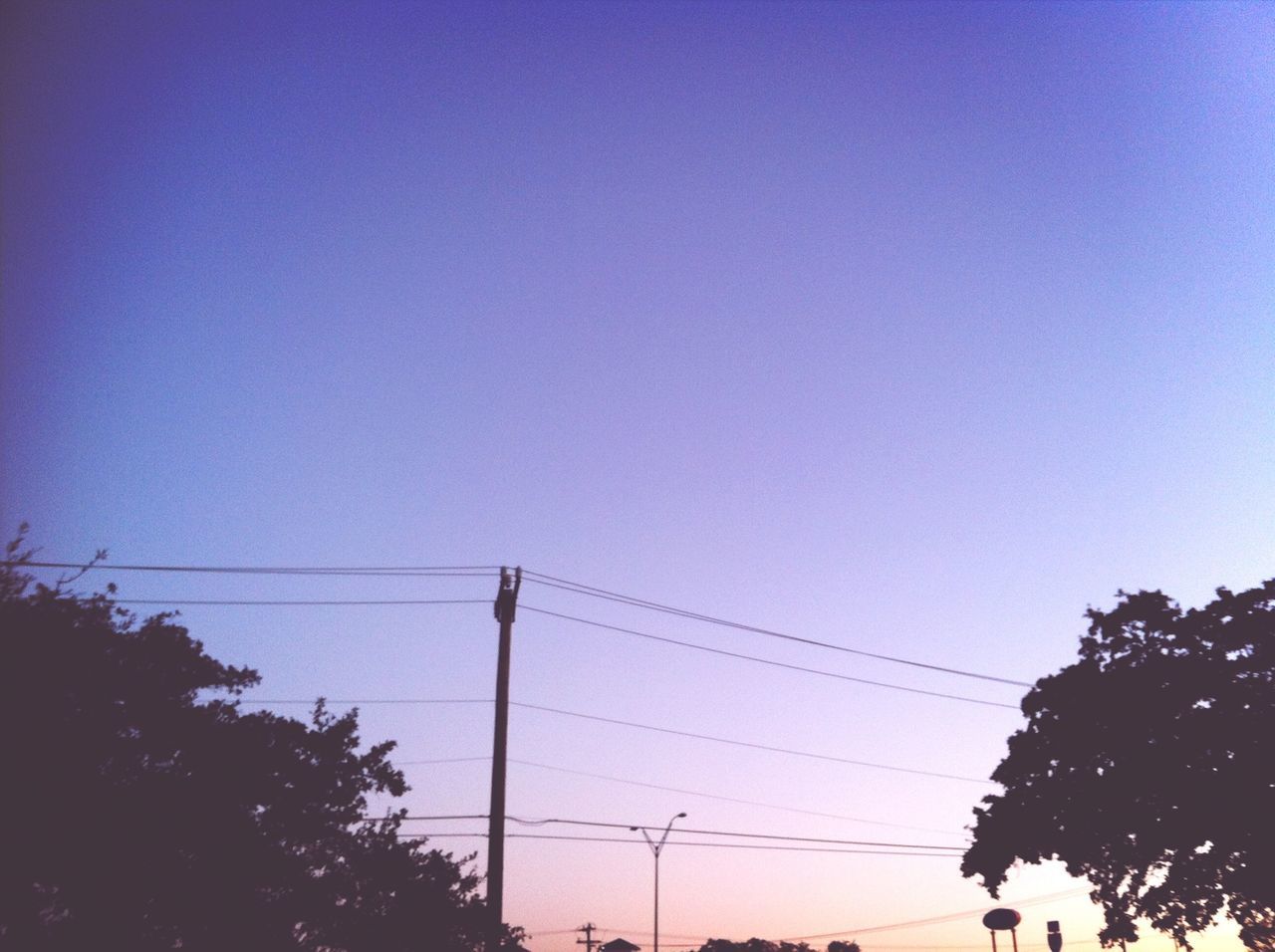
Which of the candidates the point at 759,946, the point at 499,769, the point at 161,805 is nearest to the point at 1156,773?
the point at 499,769

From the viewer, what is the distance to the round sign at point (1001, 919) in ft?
122

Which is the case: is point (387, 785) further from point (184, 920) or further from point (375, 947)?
point (184, 920)

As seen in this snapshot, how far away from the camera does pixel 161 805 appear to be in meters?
26.7

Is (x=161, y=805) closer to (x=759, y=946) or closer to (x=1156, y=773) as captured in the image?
(x=1156, y=773)

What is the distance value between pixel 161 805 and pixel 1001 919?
29.6 meters

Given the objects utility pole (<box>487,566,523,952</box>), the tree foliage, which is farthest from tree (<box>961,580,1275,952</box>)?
the tree foliage

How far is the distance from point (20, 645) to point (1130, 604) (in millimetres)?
32659

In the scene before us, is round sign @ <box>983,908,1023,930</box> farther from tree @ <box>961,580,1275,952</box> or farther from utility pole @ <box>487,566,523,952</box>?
utility pole @ <box>487,566,523,952</box>

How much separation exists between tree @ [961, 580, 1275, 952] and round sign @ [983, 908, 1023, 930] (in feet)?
20.9

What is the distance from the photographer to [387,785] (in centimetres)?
3297

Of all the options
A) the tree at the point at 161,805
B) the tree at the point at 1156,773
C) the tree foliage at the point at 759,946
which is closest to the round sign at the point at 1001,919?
the tree at the point at 1156,773

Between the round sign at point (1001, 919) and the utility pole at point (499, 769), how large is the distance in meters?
22.9

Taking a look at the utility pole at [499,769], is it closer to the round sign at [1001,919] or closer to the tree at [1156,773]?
the tree at [1156,773]

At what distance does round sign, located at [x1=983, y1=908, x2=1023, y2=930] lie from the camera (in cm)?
3719
